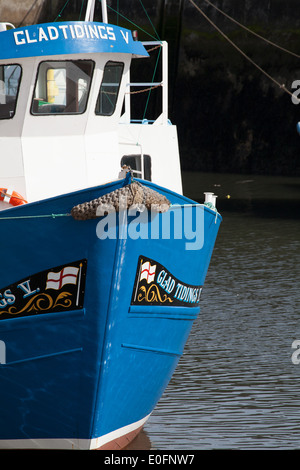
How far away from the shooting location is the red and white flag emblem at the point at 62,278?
734 centimetres

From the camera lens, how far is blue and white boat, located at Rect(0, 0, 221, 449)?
7.33 meters

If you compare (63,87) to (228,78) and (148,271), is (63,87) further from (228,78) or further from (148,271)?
(228,78)

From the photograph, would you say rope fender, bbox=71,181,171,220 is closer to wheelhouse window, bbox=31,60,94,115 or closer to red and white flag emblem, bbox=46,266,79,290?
red and white flag emblem, bbox=46,266,79,290

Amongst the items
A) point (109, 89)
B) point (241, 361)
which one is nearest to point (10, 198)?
point (109, 89)

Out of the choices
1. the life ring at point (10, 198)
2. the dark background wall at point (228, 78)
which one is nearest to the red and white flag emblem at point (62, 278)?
the life ring at point (10, 198)

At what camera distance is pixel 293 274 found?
16.0m

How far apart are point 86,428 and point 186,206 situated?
89.4 inches

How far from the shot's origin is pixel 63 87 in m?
8.71

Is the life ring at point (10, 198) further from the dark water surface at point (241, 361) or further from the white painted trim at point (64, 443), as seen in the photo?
the dark water surface at point (241, 361)

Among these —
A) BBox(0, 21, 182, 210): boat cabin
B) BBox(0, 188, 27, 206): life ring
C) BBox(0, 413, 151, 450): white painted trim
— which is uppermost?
BBox(0, 21, 182, 210): boat cabin

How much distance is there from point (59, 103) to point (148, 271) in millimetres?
2264

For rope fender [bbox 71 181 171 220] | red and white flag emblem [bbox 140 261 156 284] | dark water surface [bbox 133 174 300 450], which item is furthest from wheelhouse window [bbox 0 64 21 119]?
dark water surface [bbox 133 174 300 450]

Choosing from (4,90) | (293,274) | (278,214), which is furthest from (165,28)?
(4,90)

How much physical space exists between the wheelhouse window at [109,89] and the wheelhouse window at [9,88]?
89 centimetres
